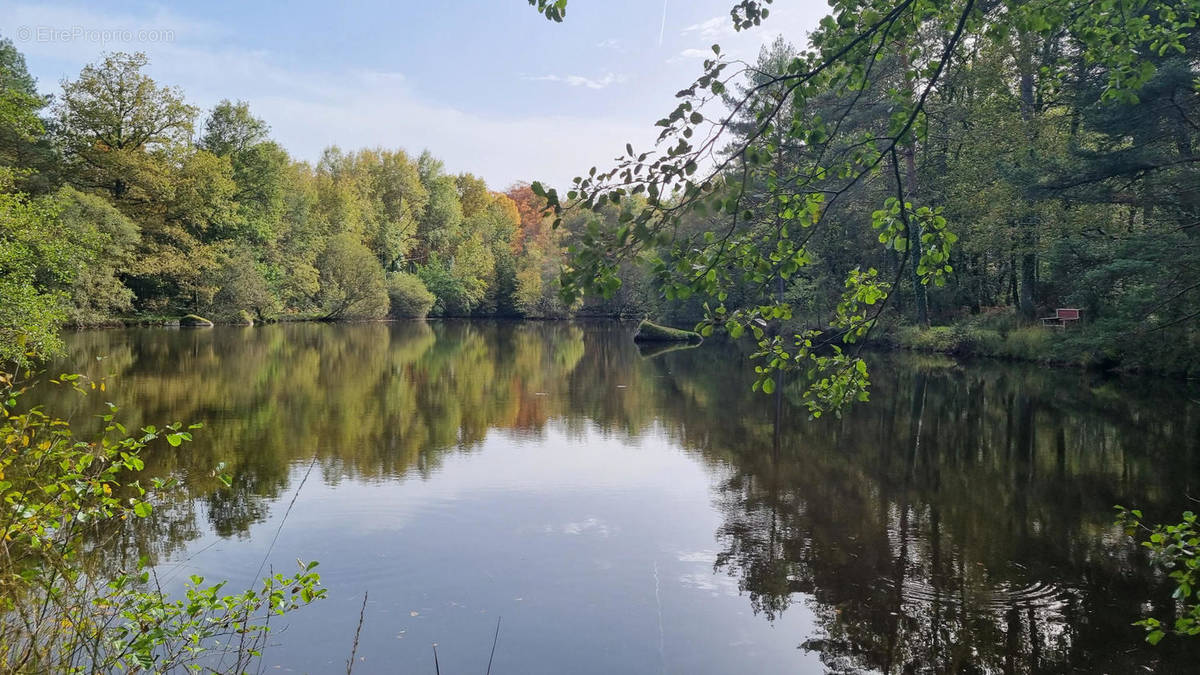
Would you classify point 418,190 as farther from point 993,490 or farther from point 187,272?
point 993,490

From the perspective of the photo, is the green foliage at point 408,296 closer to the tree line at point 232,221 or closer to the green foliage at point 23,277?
the tree line at point 232,221

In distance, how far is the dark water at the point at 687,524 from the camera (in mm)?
5559

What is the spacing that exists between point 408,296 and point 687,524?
58.3m

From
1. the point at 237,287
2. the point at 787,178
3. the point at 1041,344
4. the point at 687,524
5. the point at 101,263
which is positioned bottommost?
the point at 687,524

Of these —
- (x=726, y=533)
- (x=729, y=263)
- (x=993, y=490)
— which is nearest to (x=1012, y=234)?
(x=993, y=490)

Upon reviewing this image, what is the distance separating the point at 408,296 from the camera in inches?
2527

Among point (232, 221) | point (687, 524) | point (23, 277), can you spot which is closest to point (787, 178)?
point (687, 524)

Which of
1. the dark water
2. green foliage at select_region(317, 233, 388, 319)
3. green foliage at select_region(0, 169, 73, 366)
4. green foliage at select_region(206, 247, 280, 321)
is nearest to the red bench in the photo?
the dark water

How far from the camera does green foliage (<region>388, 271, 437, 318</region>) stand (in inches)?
2511

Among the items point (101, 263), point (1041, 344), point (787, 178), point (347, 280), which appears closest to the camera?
point (787, 178)

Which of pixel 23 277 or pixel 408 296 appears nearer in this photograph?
pixel 23 277

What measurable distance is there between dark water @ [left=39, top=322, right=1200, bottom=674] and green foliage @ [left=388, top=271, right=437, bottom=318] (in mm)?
46323

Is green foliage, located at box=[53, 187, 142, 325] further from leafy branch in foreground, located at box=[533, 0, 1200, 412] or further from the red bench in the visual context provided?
leafy branch in foreground, located at box=[533, 0, 1200, 412]

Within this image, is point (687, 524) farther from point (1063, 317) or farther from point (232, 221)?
point (232, 221)
